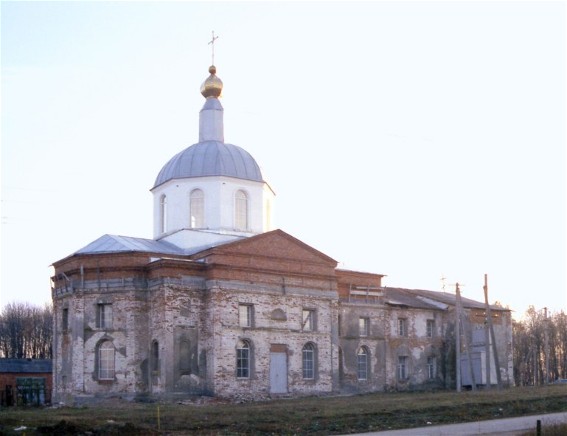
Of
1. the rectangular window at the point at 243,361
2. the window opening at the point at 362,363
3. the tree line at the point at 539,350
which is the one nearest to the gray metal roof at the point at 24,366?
the rectangular window at the point at 243,361

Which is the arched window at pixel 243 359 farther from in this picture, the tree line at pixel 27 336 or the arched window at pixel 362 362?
the tree line at pixel 27 336

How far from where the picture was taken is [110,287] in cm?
3509

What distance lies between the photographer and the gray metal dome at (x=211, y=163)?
130 feet

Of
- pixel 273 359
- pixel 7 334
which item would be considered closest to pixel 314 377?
pixel 273 359

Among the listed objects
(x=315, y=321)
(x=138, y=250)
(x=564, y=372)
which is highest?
(x=138, y=250)

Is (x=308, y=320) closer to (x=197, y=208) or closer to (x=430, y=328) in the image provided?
(x=197, y=208)

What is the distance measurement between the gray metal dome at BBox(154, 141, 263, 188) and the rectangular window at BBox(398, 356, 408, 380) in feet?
40.4

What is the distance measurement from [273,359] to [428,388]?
38.1ft

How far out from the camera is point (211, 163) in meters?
39.7

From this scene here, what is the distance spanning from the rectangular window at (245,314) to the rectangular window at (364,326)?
757 cm

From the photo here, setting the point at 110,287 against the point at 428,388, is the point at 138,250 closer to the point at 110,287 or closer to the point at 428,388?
the point at 110,287

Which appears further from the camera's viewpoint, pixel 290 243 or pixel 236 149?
pixel 236 149

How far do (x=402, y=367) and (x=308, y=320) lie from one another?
8253 millimetres

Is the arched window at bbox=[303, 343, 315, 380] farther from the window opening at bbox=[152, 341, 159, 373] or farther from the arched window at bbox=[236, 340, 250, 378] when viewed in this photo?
the window opening at bbox=[152, 341, 159, 373]
